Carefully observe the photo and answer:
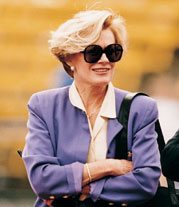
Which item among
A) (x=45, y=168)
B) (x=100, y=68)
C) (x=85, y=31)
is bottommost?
(x=45, y=168)

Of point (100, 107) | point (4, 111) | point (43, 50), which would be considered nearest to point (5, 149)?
point (4, 111)

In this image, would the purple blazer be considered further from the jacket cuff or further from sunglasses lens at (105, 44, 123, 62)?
sunglasses lens at (105, 44, 123, 62)

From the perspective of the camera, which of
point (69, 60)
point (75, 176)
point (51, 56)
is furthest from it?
point (51, 56)

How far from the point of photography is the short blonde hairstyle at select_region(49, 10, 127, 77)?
2523 mm

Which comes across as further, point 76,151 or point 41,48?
point 41,48

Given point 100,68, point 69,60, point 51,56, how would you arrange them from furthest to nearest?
point 51,56, point 69,60, point 100,68

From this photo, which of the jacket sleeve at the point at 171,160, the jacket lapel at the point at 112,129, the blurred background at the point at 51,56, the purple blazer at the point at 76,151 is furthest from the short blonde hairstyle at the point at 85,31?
the blurred background at the point at 51,56

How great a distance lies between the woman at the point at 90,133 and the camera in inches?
96.6

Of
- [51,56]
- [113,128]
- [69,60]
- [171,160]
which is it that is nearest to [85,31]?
[69,60]

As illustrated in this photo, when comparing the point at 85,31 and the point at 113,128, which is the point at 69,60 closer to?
the point at 85,31

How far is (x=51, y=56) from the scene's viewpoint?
5336 mm

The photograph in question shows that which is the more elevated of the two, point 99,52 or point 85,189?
point 99,52

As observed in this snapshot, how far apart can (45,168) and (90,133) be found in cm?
29

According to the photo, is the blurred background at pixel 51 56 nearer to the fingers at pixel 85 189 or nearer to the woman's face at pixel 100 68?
the woman's face at pixel 100 68
